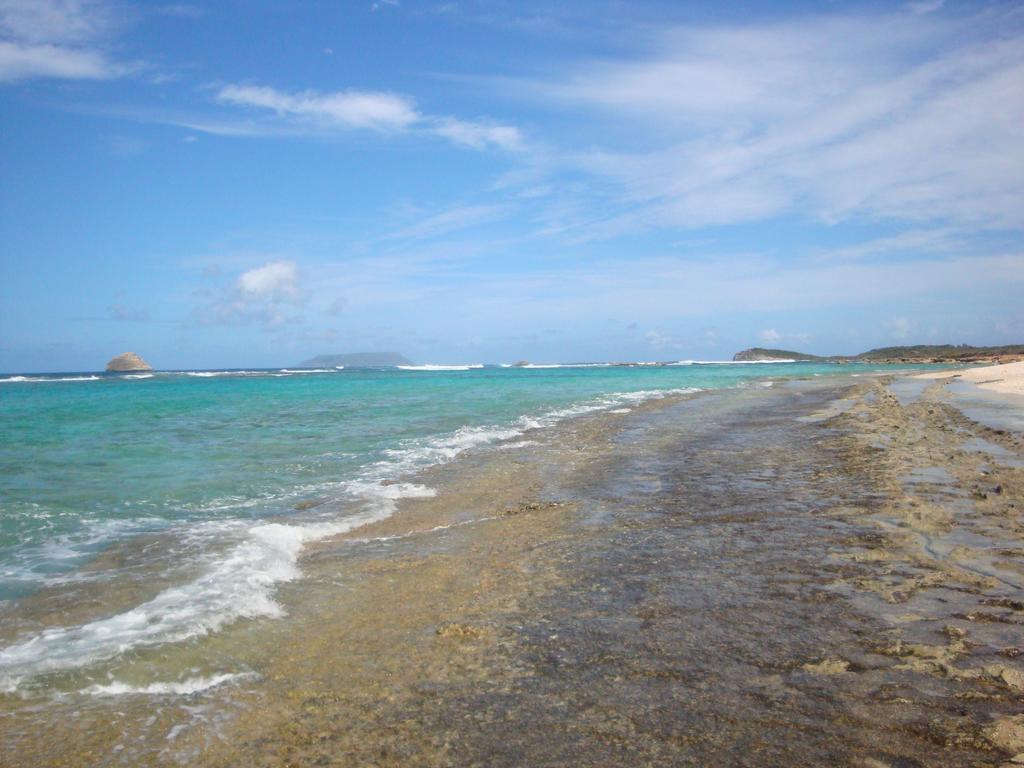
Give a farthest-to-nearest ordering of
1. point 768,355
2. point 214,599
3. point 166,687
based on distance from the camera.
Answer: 1. point 768,355
2. point 214,599
3. point 166,687

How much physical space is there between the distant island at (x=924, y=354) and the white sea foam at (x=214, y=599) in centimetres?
8507

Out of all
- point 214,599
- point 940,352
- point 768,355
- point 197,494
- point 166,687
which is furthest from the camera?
point 768,355

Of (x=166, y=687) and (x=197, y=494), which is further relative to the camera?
(x=197, y=494)

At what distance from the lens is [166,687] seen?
13.5 ft

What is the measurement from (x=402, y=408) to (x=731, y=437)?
1622 cm

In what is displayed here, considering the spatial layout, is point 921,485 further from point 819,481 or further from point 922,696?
point 922,696

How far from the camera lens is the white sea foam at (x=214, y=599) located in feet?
15.1

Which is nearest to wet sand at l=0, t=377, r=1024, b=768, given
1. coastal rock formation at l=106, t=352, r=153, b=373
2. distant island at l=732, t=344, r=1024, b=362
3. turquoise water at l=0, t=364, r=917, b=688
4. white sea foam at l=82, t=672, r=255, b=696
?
white sea foam at l=82, t=672, r=255, b=696

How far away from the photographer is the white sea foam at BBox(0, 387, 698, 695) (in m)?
4.62

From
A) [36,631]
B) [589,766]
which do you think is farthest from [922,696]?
[36,631]

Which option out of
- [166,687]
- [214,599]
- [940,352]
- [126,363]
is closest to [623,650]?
[166,687]

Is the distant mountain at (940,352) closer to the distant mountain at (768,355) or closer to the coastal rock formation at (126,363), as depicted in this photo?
the distant mountain at (768,355)

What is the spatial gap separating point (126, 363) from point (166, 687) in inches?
6401

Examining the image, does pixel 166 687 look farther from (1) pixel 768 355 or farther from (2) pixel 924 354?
(1) pixel 768 355
